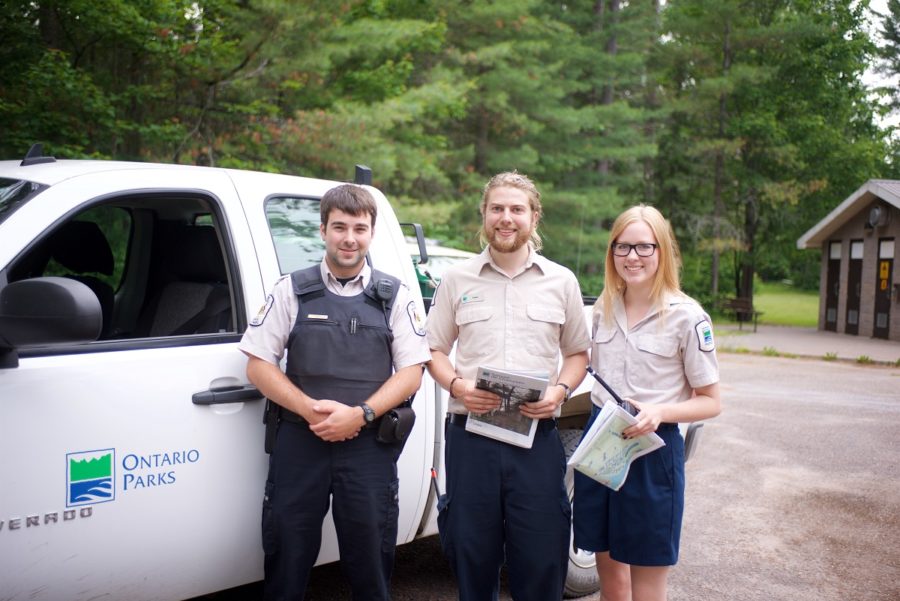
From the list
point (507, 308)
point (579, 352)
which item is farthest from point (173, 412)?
point (579, 352)

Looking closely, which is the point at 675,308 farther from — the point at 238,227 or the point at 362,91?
the point at 362,91

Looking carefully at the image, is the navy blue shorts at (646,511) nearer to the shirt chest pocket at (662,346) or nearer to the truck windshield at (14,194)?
the shirt chest pocket at (662,346)

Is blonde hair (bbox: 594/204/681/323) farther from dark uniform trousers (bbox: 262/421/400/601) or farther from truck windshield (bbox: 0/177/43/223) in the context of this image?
truck windshield (bbox: 0/177/43/223)

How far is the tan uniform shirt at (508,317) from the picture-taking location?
286 centimetres

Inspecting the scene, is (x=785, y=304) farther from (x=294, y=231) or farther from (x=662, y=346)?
(x=294, y=231)

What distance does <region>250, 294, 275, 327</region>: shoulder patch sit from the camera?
8.94ft

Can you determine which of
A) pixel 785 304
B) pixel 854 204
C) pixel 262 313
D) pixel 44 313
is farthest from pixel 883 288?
pixel 785 304

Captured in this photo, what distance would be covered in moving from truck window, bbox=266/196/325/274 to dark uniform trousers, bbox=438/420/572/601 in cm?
95

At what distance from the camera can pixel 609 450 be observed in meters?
2.71

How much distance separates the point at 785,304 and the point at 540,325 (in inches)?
1985

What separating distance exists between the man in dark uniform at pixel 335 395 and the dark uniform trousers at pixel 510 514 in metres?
0.25

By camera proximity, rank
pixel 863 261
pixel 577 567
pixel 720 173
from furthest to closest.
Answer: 1. pixel 720 173
2. pixel 863 261
3. pixel 577 567

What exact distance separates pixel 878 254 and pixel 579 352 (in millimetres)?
22248

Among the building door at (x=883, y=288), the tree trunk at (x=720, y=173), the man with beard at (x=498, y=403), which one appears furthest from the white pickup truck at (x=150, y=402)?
the tree trunk at (x=720, y=173)
